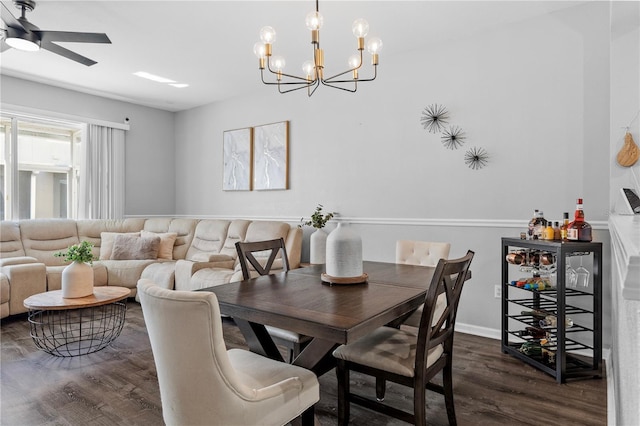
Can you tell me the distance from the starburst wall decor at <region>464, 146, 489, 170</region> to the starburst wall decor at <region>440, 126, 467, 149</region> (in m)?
0.12

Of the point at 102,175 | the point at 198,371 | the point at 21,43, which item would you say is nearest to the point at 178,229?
the point at 102,175

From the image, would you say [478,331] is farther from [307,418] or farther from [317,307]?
[317,307]

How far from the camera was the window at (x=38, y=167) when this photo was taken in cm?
440

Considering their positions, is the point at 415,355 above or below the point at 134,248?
below

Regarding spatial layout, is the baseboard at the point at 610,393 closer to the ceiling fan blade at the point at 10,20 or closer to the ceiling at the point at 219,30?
the ceiling at the point at 219,30

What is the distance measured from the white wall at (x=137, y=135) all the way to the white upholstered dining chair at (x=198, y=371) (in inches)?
185

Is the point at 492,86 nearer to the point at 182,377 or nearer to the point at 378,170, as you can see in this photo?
the point at 378,170

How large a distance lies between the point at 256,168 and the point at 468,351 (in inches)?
130

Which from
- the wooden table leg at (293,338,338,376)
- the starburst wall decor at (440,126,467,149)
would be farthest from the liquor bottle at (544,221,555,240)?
the wooden table leg at (293,338,338,376)

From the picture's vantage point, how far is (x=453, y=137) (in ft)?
11.1

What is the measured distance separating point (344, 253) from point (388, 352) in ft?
1.67

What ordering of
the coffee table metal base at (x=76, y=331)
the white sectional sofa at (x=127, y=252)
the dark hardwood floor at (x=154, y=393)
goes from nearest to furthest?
the dark hardwood floor at (x=154, y=393) → the coffee table metal base at (x=76, y=331) → the white sectional sofa at (x=127, y=252)

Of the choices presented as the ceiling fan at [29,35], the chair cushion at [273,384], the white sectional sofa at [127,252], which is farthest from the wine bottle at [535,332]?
the ceiling fan at [29,35]

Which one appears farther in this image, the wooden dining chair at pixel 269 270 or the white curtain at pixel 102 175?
the white curtain at pixel 102 175
